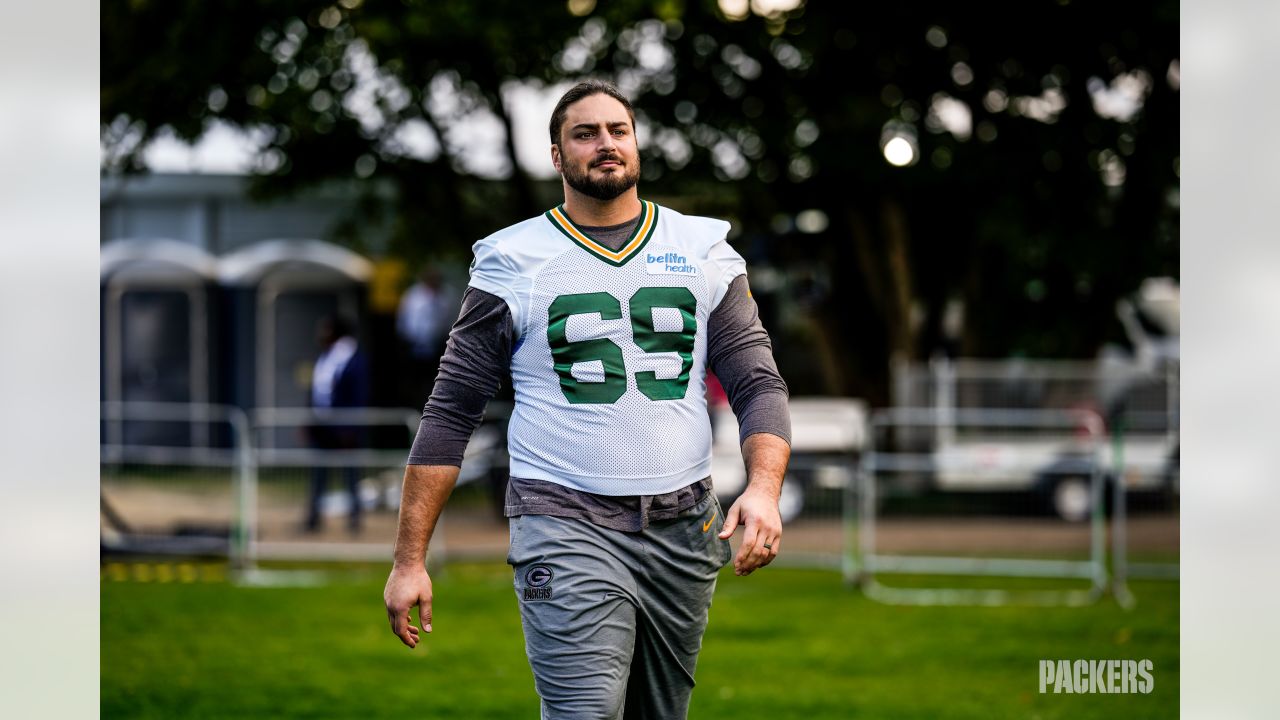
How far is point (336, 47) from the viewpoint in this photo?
1574 centimetres

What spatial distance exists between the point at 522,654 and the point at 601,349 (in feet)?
18.5

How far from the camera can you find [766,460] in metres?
4.14

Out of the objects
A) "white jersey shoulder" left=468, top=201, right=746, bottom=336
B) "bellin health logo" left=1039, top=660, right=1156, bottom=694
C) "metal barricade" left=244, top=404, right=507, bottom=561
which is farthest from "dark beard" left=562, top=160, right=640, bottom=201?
"metal barricade" left=244, top=404, right=507, bottom=561

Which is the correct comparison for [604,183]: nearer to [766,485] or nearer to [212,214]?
[766,485]

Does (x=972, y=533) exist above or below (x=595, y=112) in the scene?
below

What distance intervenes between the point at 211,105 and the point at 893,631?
9.04m

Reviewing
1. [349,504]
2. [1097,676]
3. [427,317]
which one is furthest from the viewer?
[427,317]

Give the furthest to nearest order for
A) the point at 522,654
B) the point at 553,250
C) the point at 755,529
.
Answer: the point at 522,654 → the point at 553,250 → the point at 755,529

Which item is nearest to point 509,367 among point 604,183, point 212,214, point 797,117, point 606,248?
point 606,248

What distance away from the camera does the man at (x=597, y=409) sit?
4215 millimetres

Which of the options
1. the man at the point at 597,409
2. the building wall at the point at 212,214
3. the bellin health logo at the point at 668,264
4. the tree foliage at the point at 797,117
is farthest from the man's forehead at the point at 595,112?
the building wall at the point at 212,214
